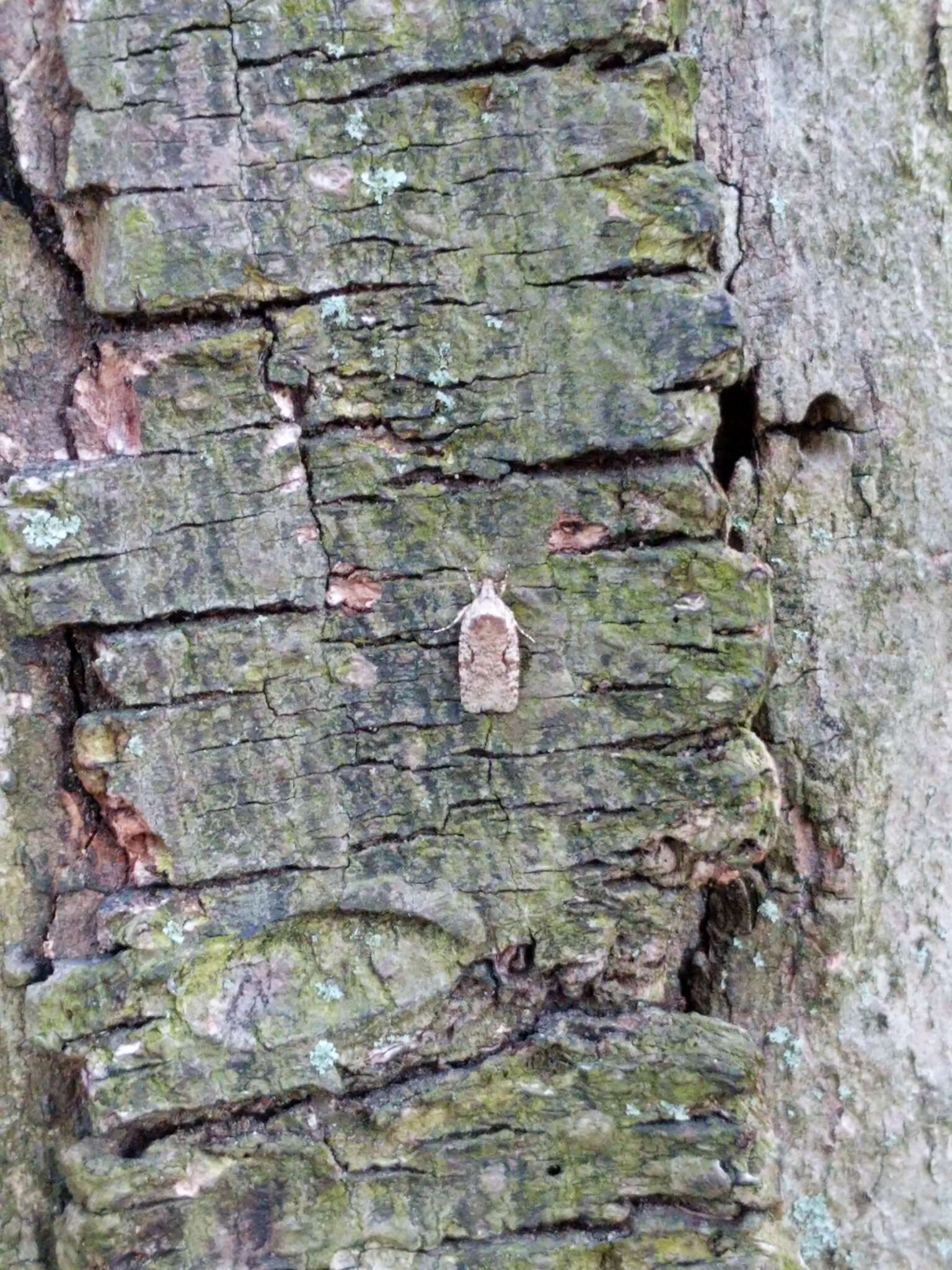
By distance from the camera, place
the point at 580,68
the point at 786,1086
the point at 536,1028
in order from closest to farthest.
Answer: the point at 580,68 < the point at 536,1028 < the point at 786,1086

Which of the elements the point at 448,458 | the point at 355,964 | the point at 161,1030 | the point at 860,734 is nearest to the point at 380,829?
the point at 355,964

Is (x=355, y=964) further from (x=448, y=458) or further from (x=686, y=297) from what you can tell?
(x=686, y=297)

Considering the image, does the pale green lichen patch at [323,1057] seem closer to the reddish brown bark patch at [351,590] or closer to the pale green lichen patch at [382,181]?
the reddish brown bark patch at [351,590]

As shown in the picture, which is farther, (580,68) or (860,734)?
(860,734)

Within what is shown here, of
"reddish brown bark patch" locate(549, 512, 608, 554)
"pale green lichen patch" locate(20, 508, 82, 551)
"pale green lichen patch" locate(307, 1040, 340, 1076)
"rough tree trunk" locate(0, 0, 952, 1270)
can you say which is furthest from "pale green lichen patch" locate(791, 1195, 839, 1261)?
"pale green lichen patch" locate(20, 508, 82, 551)

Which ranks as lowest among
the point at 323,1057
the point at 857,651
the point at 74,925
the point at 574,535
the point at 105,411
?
the point at 323,1057

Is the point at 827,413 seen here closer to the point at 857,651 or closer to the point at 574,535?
the point at 857,651

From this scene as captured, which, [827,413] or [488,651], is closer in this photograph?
[488,651]

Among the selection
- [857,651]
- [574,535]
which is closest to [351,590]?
[574,535]
